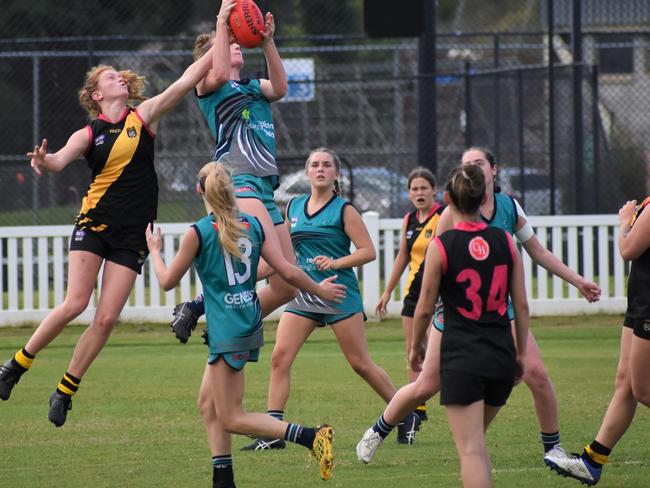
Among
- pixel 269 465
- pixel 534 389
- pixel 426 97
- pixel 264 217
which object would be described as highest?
pixel 426 97

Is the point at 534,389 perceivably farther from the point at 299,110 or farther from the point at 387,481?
the point at 299,110

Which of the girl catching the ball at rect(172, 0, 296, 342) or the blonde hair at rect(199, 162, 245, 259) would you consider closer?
the blonde hair at rect(199, 162, 245, 259)

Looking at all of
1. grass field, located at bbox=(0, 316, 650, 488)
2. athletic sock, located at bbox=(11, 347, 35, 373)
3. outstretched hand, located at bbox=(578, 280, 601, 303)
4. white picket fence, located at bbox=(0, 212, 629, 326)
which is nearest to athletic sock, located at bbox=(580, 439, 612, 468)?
grass field, located at bbox=(0, 316, 650, 488)

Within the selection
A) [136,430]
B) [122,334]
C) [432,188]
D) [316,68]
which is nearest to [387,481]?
[136,430]

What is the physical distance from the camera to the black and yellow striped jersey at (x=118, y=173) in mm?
7422

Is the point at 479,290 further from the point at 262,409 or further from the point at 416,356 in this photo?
the point at 262,409

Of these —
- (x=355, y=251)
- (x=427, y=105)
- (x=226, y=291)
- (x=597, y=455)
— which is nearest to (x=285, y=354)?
(x=355, y=251)

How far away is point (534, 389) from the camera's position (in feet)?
22.7

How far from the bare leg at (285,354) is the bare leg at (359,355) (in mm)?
239

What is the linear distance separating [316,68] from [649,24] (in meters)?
6.28

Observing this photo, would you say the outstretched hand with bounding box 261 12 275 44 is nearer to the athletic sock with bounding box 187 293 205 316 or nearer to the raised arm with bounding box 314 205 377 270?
the raised arm with bounding box 314 205 377 270

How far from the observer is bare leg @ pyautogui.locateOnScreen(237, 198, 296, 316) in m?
7.23

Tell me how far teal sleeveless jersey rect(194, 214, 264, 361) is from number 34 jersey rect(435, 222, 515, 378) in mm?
1108

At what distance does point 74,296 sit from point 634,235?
3339 mm
